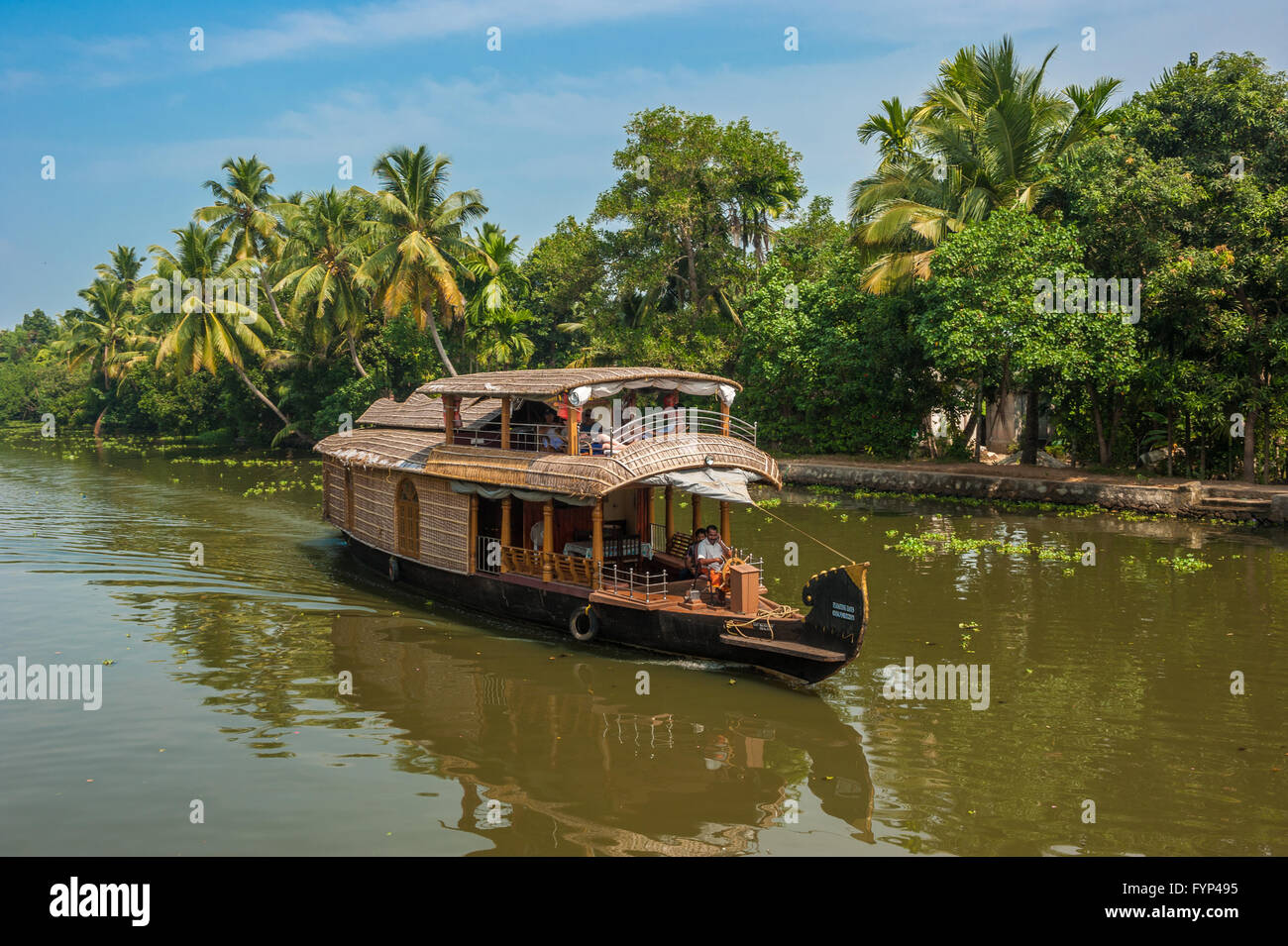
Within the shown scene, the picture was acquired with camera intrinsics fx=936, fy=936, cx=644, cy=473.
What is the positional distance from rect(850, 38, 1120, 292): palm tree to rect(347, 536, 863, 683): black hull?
14.9 meters

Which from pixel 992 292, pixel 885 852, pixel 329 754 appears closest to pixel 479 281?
pixel 992 292

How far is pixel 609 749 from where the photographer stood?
317 inches

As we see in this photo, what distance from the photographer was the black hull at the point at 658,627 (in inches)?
352

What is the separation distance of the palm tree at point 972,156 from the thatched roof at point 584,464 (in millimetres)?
13634

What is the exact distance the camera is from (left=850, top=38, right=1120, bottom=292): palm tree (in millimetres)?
22281

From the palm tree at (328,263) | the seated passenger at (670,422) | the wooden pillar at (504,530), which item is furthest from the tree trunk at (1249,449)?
the palm tree at (328,263)

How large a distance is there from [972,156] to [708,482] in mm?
16571

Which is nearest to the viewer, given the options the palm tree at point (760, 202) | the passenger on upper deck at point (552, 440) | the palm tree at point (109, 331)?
the passenger on upper deck at point (552, 440)

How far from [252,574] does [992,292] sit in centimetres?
1537

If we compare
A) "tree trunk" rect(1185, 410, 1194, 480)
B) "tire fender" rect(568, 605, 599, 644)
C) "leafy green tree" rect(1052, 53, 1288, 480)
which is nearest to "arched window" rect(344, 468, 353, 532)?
"tire fender" rect(568, 605, 599, 644)

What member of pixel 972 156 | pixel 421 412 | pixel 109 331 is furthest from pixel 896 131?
pixel 109 331

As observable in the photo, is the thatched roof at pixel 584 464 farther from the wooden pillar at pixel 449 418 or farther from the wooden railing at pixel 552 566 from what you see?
the wooden railing at pixel 552 566

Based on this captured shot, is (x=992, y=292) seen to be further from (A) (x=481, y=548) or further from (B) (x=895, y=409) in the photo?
(A) (x=481, y=548)

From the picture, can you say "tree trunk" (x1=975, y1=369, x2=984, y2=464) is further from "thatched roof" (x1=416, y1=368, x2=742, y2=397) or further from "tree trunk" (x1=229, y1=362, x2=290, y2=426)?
"tree trunk" (x1=229, y1=362, x2=290, y2=426)
